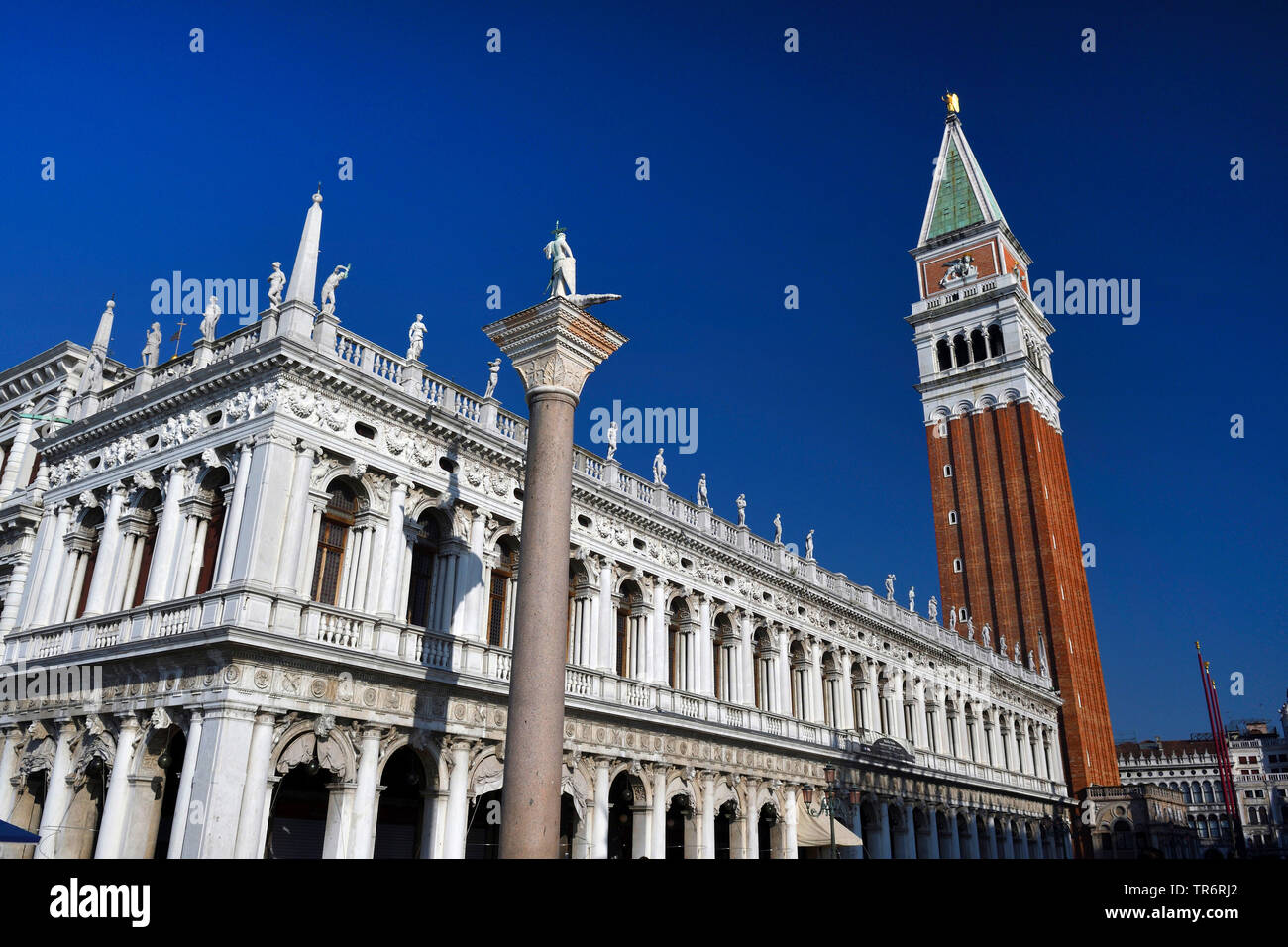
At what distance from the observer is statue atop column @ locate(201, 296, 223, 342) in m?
21.9

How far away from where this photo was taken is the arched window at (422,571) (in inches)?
866

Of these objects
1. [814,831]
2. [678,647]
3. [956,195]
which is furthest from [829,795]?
[956,195]

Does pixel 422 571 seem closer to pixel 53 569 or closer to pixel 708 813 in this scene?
pixel 53 569

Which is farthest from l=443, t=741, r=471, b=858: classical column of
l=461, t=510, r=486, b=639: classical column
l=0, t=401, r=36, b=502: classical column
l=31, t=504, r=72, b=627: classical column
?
l=0, t=401, r=36, b=502: classical column

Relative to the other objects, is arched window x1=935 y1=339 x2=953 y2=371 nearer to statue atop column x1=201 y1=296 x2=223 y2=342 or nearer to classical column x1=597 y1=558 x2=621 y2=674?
classical column x1=597 y1=558 x2=621 y2=674

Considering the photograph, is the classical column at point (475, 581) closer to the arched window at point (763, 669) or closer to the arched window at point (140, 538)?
the arched window at point (140, 538)

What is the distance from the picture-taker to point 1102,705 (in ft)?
212

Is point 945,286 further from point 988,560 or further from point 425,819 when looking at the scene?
point 425,819

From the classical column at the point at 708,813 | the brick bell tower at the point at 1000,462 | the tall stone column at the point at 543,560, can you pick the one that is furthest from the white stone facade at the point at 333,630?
the brick bell tower at the point at 1000,462

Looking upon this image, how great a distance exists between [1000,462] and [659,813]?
47.9m

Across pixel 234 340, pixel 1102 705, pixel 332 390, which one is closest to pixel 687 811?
pixel 332 390

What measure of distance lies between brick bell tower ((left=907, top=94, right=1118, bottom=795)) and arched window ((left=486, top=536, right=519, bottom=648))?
4649cm

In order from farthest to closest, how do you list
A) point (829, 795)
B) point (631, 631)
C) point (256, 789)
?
1. point (829, 795)
2. point (631, 631)
3. point (256, 789)

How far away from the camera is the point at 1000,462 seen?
6562 cm
